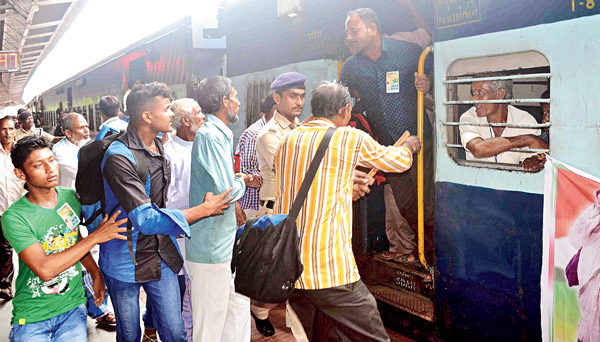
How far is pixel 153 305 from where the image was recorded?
3088mm

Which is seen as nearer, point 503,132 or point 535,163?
point 535,163

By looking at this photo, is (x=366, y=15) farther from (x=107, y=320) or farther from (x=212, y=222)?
(x=107, y=320)

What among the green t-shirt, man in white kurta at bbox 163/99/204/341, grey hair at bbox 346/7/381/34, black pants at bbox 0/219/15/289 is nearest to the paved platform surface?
black pants at bbox 0/219/15/289

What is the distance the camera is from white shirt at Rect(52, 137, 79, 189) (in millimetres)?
5160

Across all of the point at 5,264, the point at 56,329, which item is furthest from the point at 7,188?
the point at 56,329

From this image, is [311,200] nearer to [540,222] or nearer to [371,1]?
[540,222]

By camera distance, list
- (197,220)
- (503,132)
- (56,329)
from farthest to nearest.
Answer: (503,132), (197,220), (56,329)

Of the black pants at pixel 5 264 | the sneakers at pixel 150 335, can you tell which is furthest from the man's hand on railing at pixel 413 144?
the black pants at pixel 5 264

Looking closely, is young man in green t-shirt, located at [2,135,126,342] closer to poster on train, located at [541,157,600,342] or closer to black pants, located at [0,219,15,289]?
poster on train, located at [541,157,600,342]

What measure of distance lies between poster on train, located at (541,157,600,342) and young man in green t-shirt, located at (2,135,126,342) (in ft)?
7.79

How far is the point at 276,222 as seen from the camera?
9.00 feet

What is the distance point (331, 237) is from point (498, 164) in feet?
4.47

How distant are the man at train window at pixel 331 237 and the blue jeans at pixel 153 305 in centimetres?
75

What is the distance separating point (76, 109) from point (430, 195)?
63.3 feet
